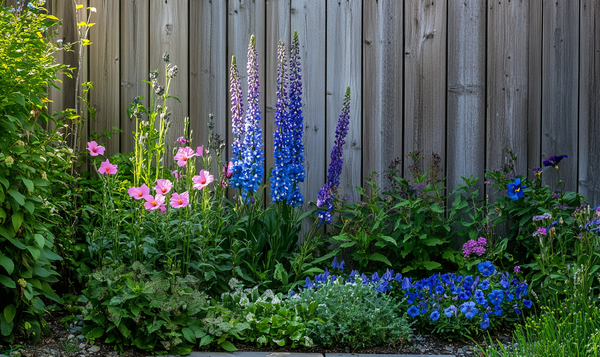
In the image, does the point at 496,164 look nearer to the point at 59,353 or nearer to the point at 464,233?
the point at 464,233

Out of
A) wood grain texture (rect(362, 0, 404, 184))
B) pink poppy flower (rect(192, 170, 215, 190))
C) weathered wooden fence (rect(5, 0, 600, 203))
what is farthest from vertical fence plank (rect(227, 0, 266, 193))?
pink poppy flower (rect(192, 170, 215, 190))

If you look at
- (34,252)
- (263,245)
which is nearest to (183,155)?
(263,245)

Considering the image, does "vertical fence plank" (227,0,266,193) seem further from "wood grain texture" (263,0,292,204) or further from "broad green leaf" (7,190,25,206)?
"broad green leaf" (7,190,25,206)

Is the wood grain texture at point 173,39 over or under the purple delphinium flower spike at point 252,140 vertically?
over

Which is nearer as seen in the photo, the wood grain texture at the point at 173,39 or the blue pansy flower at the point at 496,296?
the blue pansy flower at the point at 496,296

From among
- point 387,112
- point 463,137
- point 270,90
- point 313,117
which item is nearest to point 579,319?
point 463,137

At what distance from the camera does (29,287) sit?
6.40 ft

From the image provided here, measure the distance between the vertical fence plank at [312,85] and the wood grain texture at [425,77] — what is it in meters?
0.57

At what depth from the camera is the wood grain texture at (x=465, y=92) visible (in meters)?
3.14

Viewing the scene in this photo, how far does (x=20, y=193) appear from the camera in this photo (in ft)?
6.48

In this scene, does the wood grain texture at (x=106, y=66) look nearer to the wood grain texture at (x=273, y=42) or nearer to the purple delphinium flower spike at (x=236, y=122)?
the purple delphinium flower spike at (x=236, y=122)

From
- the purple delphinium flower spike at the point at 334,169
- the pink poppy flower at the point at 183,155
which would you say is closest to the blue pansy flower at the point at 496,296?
the purple delphinium flower spike at the point at 334,169

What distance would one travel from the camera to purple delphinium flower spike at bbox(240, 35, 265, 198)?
2.84m

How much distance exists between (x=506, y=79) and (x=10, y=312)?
3.11 m
